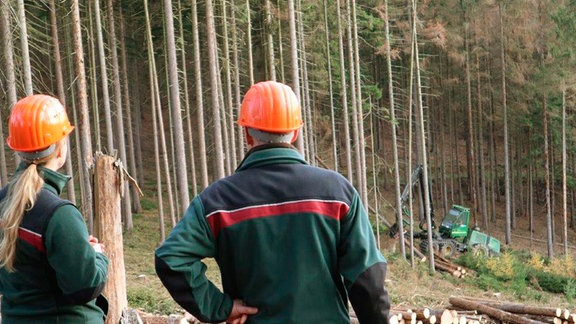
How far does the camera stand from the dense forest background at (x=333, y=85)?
19422mm

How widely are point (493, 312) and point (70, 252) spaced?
879 centimetres

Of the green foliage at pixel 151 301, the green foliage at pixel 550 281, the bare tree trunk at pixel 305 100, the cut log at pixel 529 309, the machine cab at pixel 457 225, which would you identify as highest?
the bare tree trunk at pixel 305 100

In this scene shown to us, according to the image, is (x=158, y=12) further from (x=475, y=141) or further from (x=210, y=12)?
(x=475, y=141)

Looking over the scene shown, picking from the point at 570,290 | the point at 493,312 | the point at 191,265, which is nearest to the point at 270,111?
the point at 191,265

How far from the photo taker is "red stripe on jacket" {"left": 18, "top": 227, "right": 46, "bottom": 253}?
125 inches

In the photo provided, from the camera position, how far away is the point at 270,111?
118 inches

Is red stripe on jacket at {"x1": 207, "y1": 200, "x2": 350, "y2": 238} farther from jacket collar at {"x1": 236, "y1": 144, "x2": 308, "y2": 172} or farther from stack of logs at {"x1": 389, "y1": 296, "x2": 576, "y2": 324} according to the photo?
stack of logs at {"x1": 389, "y1": 296, "x2": 576, "y2": 324}

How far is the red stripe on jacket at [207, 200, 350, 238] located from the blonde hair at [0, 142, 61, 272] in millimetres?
988

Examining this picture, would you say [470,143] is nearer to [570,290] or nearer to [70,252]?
[570,290]

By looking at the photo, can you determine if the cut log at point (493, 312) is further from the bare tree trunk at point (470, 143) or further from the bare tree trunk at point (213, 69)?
the bare tree trunk at point (470, 143)

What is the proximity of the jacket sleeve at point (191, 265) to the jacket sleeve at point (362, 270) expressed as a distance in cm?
57

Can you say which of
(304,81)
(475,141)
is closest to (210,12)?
(304,81)

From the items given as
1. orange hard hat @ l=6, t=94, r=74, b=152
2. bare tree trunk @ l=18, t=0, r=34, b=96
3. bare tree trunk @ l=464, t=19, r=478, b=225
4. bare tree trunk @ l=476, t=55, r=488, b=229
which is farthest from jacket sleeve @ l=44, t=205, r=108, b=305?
bare tree trunk @ l=476, t=55, r=488, b=229

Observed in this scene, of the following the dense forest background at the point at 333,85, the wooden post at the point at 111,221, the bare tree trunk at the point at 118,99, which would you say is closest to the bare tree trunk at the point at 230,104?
the dense forest background at the point at 333,85
